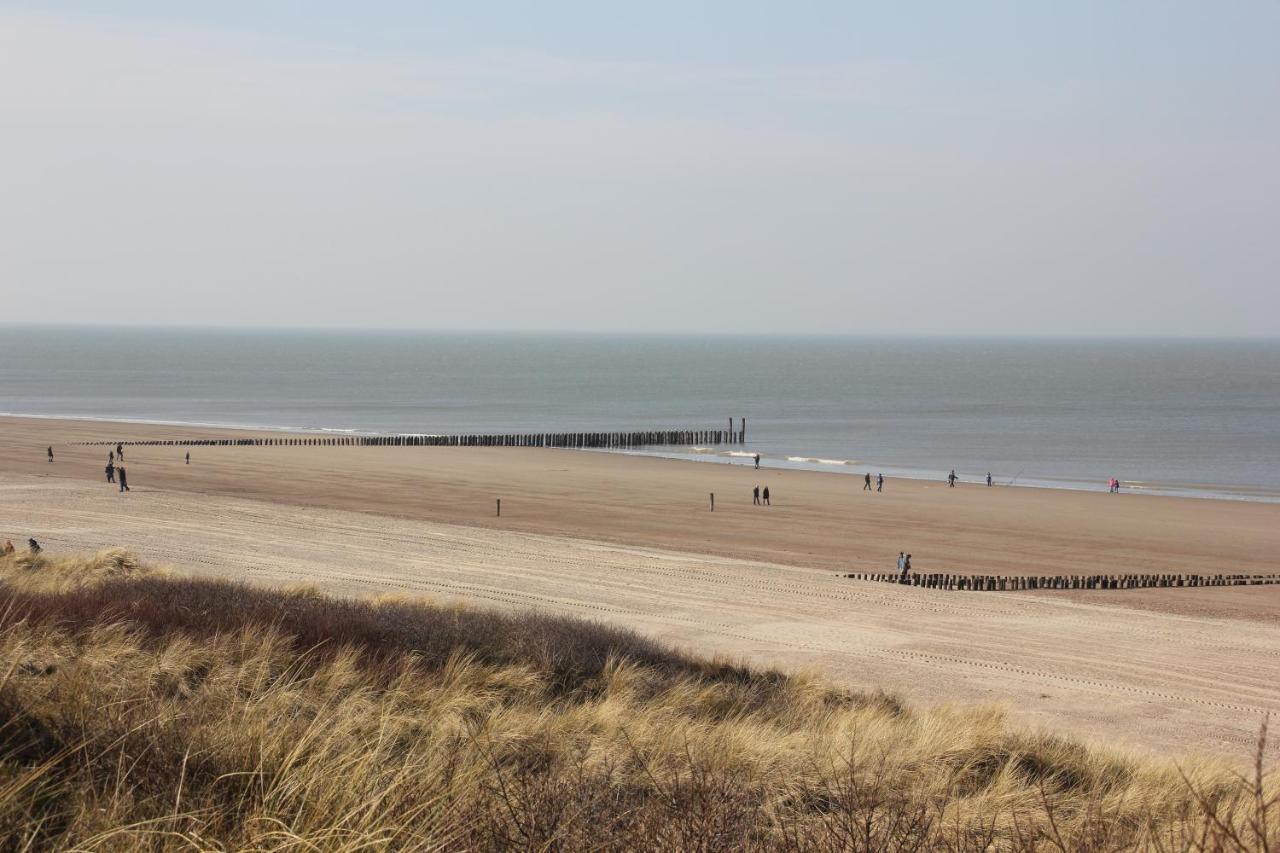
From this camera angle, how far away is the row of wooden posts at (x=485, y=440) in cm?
6881

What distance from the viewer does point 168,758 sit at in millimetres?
5488

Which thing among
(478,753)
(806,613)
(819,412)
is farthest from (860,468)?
(478,753)

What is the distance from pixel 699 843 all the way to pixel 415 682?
534 centimetres

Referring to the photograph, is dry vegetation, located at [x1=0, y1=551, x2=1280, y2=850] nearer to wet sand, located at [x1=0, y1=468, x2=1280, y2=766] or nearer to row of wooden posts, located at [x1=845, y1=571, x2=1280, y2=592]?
wet sand, located at [x1=0, y1=468, x2=1280, y2=766]

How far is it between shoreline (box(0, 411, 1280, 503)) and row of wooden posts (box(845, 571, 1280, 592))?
2570cm

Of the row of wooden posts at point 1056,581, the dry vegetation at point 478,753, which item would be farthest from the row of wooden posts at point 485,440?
the dry vegetation at point 478,753

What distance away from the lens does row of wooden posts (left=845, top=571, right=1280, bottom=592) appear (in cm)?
2897

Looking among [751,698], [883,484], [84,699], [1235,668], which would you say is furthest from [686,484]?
[84,699]

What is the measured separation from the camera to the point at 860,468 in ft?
216

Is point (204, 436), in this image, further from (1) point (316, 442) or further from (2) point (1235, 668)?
(2) point (1235, 668)

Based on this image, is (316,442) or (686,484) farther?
(316,442)

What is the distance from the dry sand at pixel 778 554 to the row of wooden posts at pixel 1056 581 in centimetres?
120

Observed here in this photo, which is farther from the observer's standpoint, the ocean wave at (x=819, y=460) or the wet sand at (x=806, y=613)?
the ocean wave at (x=819, y=460)

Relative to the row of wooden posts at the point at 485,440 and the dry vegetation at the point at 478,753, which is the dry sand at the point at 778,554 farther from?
the row of wooden posts at the point at 485,440
